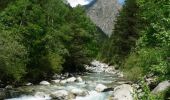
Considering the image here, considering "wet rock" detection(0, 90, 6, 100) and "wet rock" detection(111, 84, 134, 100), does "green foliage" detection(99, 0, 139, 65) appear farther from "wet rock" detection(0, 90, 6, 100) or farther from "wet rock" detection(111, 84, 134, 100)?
"wet rock" detection(0, 90, 6, 100)

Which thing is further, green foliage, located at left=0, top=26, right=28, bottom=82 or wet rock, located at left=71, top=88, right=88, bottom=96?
wet rock, located at left=71, top=88, right=88, bottom=96

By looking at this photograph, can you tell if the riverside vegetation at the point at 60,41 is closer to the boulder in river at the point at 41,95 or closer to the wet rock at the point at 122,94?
the wet rock at the point at 122,94

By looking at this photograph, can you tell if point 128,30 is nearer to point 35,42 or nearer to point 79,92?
point 35,42

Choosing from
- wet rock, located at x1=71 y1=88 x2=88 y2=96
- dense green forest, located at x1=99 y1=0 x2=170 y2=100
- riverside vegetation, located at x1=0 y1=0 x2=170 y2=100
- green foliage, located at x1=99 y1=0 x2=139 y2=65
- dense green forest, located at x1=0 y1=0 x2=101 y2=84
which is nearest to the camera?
dense green forest, located at x1=99 y1=0 x2=170 y2=100

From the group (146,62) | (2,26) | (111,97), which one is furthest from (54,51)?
(146,62)

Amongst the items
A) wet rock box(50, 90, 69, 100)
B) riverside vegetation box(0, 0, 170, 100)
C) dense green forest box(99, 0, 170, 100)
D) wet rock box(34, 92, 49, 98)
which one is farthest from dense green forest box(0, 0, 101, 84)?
dense green forest box(99, 0, 170, 100)

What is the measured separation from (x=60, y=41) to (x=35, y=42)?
13.2 m

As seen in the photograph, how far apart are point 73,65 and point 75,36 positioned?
4453 mm

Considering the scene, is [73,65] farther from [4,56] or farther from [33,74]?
[4,56]

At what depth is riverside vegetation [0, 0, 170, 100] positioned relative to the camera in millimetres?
22062

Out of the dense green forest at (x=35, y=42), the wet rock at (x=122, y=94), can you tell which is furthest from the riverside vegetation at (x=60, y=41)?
the wet rock at (x=122, y=94)

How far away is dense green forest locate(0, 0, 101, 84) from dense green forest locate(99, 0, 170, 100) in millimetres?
6668

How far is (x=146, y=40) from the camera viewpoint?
75.9 ft

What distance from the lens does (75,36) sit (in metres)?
59.5
